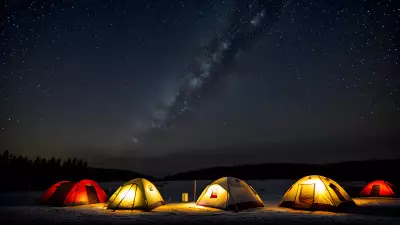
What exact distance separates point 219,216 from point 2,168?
5179 centimetres

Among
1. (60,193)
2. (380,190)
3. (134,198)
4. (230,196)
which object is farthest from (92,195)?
(380,190)

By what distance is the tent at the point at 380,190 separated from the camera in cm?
2471

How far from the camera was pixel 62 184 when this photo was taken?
1919cm

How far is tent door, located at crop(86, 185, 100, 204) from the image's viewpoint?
18.6 meters

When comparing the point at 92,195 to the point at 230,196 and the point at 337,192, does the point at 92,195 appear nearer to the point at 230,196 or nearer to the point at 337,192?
the point at 230,196

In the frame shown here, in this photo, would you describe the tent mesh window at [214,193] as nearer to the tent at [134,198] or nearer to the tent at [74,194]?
the tent at [134,198]

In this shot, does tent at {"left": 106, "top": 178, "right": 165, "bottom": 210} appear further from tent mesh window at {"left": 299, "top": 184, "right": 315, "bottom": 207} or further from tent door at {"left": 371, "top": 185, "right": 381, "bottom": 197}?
tent door at {"left": 371, "top": 185, "right": 381, "bottom": 197}

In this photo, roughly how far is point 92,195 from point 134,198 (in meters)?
4.71

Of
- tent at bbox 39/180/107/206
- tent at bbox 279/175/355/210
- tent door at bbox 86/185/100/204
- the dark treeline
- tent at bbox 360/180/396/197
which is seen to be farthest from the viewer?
the dark treeline

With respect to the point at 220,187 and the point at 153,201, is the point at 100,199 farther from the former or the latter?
the point at 220,187

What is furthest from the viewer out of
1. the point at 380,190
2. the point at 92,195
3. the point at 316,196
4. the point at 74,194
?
the point at 380,190

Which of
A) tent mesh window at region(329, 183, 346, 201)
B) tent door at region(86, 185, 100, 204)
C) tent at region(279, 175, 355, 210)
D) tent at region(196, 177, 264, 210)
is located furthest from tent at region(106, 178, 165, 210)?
tent mesh window at region(329, 183, 346, 201)

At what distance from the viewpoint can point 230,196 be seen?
1565 centimetres

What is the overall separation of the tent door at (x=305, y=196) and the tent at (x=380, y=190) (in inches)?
531
